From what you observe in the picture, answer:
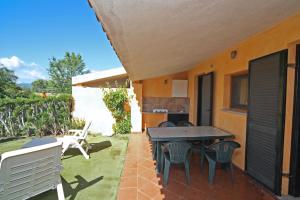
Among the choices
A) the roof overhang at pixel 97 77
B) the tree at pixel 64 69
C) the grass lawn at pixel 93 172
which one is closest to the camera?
the grass lawn at pixel 93 172

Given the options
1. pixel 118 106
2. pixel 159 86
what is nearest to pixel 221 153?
pixel 118 106

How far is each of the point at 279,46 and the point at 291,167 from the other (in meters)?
2.02

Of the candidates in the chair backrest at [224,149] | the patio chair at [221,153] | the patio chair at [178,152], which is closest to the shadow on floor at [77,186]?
the patio chair at [178,152]

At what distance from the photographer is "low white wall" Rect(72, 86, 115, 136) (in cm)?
876

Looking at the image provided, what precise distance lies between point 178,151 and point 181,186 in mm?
659

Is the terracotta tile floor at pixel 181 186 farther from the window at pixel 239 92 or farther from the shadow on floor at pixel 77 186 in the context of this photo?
the window at pixel 239 92

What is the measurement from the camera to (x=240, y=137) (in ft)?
14.5

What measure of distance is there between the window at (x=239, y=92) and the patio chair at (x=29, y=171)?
173 inches

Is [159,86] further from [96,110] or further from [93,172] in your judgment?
[93,172]

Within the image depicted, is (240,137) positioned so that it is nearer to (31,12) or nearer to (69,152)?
(69,152)

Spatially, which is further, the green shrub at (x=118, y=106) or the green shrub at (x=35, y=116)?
the green shrub at (x=118, y=106)

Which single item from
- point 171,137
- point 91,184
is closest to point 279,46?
point 171,137

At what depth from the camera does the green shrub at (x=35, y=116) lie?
7.74m

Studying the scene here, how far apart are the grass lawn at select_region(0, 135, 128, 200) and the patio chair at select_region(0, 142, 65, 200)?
80 centimetres
